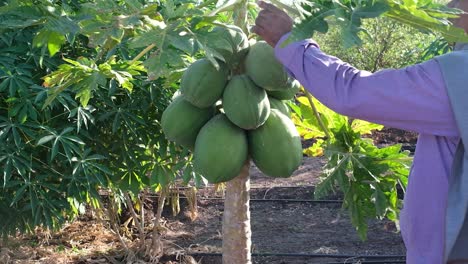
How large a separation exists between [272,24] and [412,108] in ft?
1.12

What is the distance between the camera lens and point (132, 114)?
295 cm

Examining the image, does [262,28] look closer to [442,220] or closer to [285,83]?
[285,83]

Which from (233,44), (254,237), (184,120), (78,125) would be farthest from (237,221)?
(254,237)

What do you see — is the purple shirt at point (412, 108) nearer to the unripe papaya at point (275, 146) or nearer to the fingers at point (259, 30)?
the fingers at point (259, 30)

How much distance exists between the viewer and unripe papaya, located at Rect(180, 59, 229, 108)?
145 cm

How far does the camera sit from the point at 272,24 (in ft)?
4.49

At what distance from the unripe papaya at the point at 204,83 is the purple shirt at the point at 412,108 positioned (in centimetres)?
17

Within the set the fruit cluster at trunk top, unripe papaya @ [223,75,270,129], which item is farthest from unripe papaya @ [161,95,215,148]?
unripe papaya @ [223,75,270,129]

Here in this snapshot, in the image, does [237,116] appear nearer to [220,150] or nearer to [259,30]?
[220,150]

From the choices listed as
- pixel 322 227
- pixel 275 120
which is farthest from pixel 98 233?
pixel 275 120

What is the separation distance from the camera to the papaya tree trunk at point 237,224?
148 centimetres

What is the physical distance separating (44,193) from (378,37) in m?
7.02

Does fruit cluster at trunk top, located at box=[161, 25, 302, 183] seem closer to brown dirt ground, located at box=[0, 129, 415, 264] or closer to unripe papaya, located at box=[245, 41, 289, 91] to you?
unripe papaya, located at box=[245, 41, 289, 91]

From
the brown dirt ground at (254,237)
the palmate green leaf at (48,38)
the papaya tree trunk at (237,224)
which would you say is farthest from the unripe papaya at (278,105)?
the brown dirt ground at (254,237)
